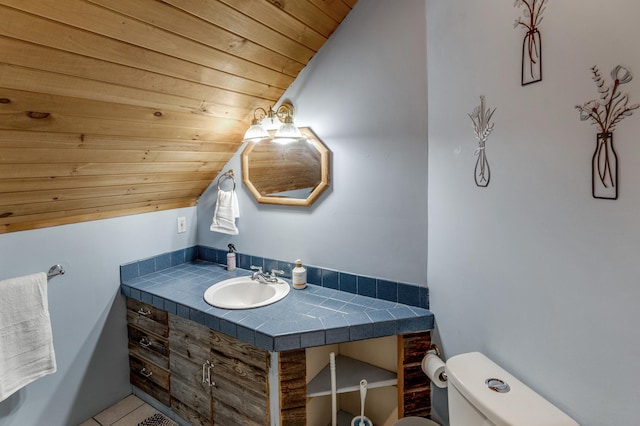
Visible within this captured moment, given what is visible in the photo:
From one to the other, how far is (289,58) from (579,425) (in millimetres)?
1877

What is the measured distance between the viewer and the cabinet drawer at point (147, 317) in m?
1.94

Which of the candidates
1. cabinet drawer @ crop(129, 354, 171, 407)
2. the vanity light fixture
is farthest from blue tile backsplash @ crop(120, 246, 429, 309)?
the vanity light fixture

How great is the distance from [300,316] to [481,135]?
3.67ft

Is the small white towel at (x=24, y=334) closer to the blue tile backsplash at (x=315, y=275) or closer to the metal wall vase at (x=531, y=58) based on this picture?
the blue tile backsplash at (x=315, y=275)

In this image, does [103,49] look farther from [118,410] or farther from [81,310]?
[118,410]

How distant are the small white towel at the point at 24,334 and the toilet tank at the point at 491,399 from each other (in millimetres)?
1948

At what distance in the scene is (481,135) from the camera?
1296 millimetres

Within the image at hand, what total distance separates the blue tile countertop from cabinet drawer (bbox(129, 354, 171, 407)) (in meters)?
0.44

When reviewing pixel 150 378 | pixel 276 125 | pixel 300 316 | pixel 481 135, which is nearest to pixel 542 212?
pixel 481 135

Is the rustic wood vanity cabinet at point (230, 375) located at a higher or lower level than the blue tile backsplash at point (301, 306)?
lower

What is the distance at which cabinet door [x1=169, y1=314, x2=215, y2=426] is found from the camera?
1766 millimetres

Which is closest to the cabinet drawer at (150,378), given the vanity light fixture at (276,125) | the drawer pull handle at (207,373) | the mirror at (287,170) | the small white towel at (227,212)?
the drawer pull handle at (207,373)

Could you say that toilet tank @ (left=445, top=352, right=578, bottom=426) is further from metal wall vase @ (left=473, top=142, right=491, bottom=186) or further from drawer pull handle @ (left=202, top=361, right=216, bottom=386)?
drawer pull handle @ (left=202, top=361, right=216, bottom=386)

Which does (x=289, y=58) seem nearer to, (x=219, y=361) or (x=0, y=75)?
(x=0, y=75)
